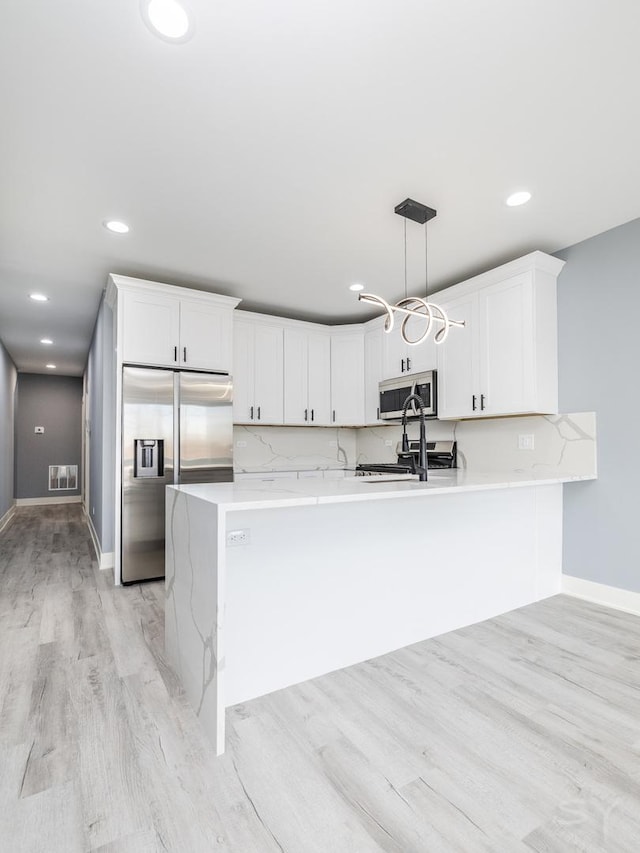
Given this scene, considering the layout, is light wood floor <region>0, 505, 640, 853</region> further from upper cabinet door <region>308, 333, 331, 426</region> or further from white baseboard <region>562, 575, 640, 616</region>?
upper cabinet door <region>308, 333, 331, 426</region>

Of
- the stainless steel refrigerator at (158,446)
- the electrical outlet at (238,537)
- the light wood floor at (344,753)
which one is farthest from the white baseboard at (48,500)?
the electrical outlet at (238,537)

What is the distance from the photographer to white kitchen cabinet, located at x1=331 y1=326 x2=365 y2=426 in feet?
16.1

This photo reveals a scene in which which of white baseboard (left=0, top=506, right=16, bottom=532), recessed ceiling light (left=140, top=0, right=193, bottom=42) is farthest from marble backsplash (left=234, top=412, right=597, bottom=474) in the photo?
white baseboard (left=0, top=506, right=16, bottom=532)

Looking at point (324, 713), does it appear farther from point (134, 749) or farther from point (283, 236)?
point (283, 236)

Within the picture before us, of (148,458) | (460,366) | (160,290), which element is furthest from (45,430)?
(460,366)

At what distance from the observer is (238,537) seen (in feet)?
6.18

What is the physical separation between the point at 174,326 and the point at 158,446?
1.01 metres

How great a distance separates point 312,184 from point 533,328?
6.01ft

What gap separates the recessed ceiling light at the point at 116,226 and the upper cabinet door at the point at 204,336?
0.88 metres

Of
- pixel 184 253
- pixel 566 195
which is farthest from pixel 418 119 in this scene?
pixel 184 253

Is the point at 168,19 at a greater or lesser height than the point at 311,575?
greater

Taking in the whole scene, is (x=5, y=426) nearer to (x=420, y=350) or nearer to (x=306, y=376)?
(x=306, y=376)

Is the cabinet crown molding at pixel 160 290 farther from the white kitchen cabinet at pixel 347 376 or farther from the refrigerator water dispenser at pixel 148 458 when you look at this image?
the white kitchen cabinet at pixel 347 376

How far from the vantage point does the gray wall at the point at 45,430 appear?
8.42m
